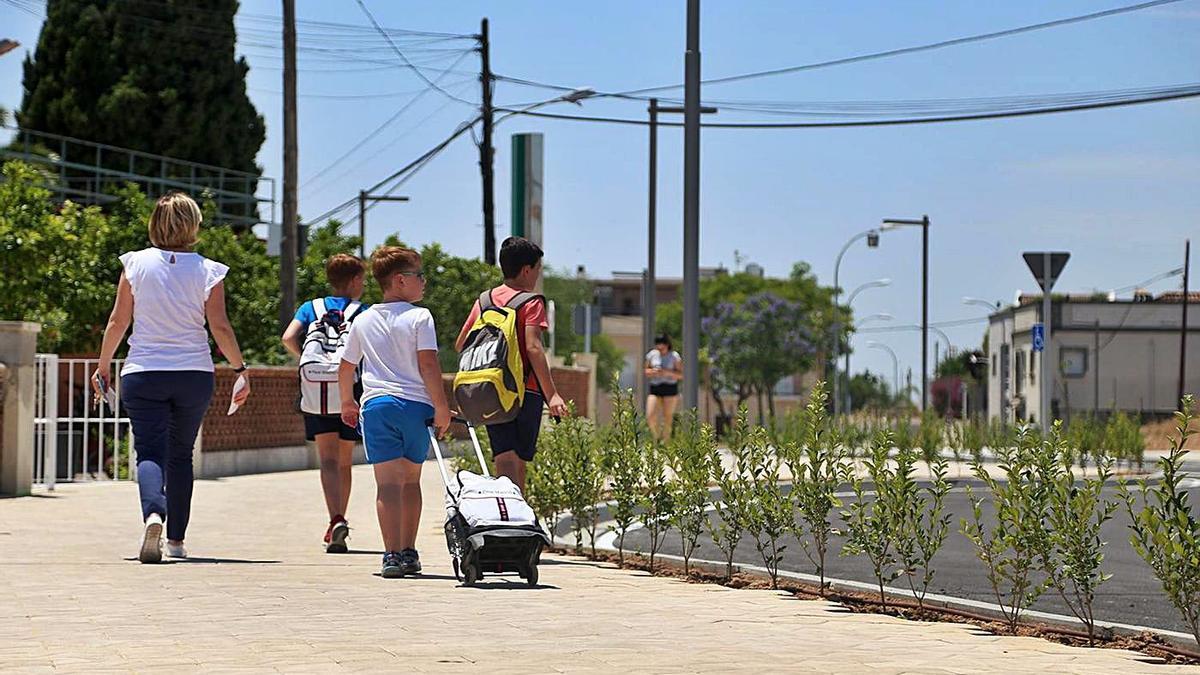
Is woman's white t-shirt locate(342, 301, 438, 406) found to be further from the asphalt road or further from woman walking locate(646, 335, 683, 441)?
woman walking locate(646, 335, 683, 441)

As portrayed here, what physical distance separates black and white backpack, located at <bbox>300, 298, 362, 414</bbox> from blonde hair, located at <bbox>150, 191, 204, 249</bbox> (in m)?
1.11

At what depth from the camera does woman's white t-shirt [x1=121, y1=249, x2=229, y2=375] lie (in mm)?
10102

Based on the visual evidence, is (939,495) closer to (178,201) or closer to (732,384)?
(178,201)

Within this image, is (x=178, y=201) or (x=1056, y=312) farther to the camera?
(x=1056, y=312)

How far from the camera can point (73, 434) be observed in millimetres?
18172

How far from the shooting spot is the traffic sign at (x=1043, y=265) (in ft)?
74.6

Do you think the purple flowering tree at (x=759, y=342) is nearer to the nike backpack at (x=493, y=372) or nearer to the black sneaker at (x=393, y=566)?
the nike backpack at (x=493, y=372)

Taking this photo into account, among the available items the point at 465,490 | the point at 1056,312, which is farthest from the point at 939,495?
the point at 1056,312

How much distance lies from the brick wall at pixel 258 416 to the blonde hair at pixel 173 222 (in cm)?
913

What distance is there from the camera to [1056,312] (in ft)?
269

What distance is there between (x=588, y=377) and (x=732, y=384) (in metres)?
52.9

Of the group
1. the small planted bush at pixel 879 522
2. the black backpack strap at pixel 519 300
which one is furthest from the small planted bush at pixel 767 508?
the black backpack strap at pixel 519 300

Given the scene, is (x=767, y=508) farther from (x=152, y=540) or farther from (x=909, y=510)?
(x=152, y=540)

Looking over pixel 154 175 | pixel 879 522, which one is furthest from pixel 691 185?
pixel 154 175
